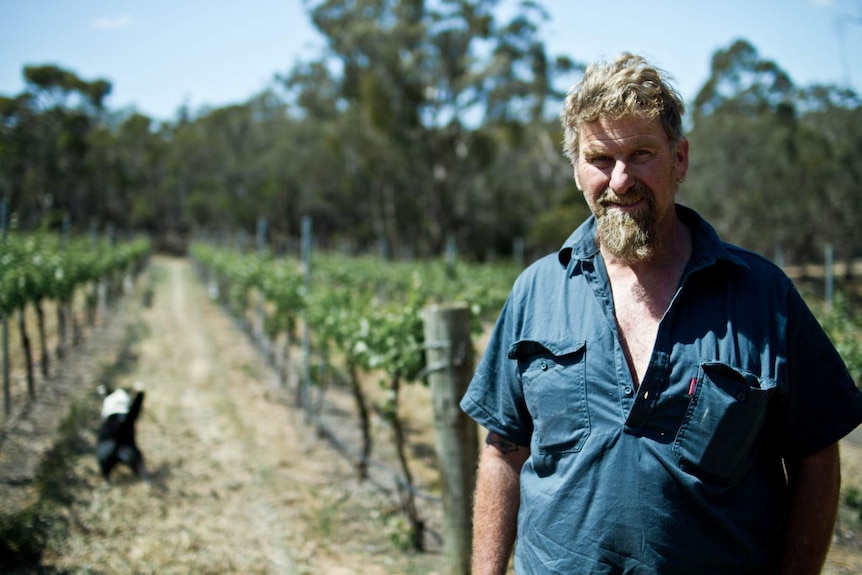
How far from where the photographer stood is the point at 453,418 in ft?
10.1

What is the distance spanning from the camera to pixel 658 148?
5.35ft

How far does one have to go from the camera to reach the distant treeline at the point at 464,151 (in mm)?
26953

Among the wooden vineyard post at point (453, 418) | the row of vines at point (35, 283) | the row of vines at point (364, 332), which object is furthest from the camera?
the row of vines at point (35, 283)

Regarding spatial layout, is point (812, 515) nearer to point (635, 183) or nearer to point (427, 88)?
point (635, 183)

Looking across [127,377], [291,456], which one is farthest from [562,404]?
[127,377]

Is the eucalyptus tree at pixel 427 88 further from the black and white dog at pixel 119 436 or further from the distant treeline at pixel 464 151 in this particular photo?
the black and white dog at pixel 119 436

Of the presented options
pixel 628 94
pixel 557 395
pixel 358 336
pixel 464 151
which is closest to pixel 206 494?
pixel 358 336

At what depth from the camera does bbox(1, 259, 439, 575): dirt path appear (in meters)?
4.32

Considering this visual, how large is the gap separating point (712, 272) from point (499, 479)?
2.44ft

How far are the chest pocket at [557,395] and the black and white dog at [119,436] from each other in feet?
16.0

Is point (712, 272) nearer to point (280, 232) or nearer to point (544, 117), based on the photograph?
point (544, 117)

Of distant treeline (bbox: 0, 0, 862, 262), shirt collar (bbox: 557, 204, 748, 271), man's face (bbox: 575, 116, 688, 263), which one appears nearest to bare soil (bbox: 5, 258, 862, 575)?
shirt collar (bbox: 557, 204, 748, 271)

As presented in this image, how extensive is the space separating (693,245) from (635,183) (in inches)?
8.2

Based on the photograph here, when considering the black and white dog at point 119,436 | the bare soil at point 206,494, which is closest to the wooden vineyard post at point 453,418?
the bare soil at point 206,494
